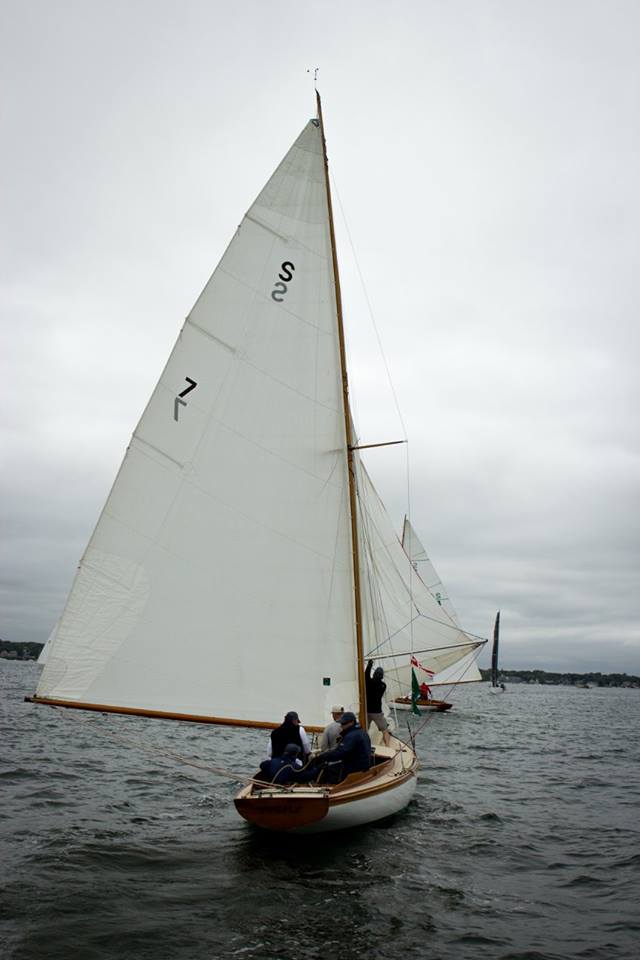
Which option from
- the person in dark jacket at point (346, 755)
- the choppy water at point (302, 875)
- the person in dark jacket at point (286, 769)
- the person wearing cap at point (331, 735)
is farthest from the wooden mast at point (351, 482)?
the person in dark jacket at point (286, 769)

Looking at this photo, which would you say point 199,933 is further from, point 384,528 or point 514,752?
point 514,752

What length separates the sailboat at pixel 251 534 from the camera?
11.4 m

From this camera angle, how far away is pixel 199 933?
799 centimetres

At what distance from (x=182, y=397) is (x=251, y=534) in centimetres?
274

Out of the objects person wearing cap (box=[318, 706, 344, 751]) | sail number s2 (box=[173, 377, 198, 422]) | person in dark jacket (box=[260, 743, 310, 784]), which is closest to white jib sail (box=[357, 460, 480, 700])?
person wearing cap (box=[318, 706, 344, 751])

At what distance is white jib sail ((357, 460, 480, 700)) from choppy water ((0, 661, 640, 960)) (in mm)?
3567

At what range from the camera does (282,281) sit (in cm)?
1352

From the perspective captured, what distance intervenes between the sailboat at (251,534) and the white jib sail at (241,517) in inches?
1.1

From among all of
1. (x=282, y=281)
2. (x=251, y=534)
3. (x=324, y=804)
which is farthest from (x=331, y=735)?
(x=282, y=281)

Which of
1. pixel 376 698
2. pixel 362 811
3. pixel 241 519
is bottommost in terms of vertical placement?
pixel 362 811

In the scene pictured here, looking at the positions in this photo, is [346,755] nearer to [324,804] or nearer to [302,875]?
[324,804]

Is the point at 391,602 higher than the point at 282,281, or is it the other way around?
the point at 282,281

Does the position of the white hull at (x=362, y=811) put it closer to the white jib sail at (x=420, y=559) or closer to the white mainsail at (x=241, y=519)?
the white mainsail at (x=241, y=519)

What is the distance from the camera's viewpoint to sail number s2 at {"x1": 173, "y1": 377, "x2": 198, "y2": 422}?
12.4 meters
